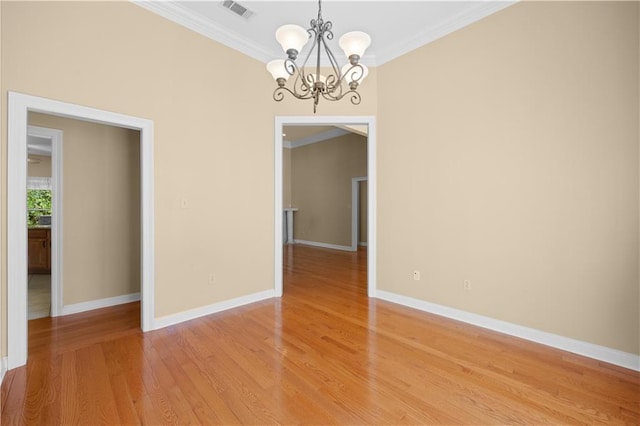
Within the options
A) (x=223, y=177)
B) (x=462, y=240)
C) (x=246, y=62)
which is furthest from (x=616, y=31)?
(x=223, y=177)

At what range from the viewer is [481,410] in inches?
73.1

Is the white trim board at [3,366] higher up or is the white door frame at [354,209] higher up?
the white door frame at [354,209]

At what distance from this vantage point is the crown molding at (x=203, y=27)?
299cm

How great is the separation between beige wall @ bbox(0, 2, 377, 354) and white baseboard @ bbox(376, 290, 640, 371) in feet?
6.58

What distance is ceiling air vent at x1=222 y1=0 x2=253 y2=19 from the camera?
2992 millimetres

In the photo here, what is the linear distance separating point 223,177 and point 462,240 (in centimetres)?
283

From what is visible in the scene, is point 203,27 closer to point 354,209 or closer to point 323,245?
point 354,209

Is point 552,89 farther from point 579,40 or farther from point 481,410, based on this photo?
point 481,410

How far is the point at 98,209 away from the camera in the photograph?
3.65 m

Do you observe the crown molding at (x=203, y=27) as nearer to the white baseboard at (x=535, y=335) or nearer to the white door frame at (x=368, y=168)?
the white door frame at (x=368, y=168)

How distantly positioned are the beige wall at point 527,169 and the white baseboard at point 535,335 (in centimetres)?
6

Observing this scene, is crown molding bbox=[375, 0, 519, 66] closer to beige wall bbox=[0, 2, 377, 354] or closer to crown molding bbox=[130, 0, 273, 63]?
beige wall bbox=[0, 2, 377, 354]

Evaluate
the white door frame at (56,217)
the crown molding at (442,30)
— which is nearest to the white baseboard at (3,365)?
the white door frame at (56,217)

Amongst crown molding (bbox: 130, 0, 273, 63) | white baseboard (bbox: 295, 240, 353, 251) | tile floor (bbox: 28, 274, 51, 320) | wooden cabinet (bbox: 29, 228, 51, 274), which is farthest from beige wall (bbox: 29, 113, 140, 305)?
white baseboard (bbox: 295, 240, 353, 251)
